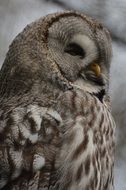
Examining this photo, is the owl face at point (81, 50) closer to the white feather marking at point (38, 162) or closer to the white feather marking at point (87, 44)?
the white feather marking at point (87, 44)

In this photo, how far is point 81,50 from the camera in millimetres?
6883

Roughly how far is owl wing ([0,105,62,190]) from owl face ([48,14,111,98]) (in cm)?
45

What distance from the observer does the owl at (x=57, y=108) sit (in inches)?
249

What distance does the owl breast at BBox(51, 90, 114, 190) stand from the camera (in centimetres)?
639

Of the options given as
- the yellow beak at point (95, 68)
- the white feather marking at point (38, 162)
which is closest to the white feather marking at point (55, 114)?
the white feather marking at point (38, 162)

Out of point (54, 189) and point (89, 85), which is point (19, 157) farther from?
point (89, 85)

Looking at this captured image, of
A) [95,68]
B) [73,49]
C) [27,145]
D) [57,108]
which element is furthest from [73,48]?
[27,145]

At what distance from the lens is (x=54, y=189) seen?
632cm

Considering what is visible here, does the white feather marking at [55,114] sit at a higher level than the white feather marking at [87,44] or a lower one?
lower

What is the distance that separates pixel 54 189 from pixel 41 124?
414 mm

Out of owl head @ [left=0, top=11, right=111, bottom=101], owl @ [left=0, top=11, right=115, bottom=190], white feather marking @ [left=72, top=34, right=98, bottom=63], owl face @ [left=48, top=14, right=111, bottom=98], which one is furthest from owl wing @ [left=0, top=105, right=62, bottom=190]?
white feather marking @ [left=72, top=34, right=98, bottom=63]

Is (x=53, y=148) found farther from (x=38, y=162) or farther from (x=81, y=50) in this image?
(x=81, y=50)

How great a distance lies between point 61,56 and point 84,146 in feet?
2.26

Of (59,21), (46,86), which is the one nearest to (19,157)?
(46,86)
